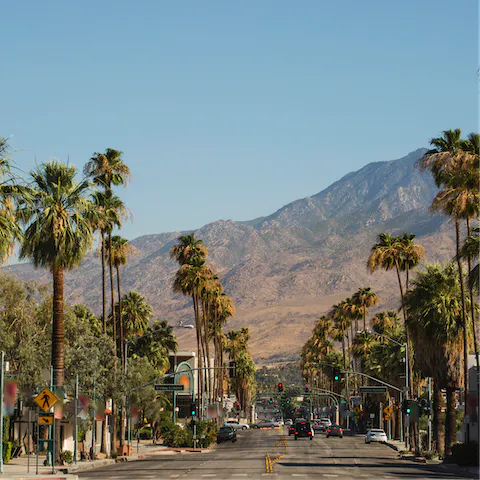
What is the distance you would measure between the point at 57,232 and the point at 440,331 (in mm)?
23501

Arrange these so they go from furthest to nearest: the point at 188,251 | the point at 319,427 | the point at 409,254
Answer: the point at 319,427 → the point at 188,251 → the point at 409,254

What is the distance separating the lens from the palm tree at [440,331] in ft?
173

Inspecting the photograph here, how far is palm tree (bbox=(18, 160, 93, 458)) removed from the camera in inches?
1811

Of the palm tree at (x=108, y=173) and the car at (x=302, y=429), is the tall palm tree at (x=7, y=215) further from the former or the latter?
the car at (x=302, y=429)

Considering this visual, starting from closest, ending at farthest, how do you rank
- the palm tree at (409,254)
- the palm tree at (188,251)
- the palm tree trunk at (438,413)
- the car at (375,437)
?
the palm tree trunk at (438,413)
the palm tree at (409,254)
the car at (375,437)
the palm tree at (188,251)

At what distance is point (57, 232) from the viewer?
45.8 meters

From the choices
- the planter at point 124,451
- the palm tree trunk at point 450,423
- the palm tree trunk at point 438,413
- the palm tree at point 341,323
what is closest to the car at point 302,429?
the planter at point 124,451

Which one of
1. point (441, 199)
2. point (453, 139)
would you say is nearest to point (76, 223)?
point (441, 199)

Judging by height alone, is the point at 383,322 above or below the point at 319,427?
above

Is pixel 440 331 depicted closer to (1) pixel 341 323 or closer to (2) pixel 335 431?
(2) pixel 335 431

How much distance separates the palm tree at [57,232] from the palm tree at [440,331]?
21031mm

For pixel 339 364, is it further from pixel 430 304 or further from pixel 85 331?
pixel 430 304

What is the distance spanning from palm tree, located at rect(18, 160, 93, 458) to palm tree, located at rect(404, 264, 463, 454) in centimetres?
2103

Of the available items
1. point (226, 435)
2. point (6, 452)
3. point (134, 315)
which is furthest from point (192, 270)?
point (6, 452)
